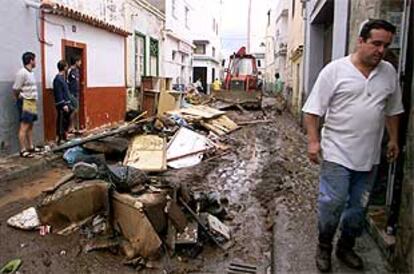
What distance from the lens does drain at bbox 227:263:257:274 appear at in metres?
4.00

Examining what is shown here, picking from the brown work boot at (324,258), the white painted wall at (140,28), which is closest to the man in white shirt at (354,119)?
the brown work boot at (324,258)

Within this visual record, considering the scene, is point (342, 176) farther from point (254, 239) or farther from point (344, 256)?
point (254, 239)

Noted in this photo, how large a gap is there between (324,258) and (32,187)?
4.80 meters

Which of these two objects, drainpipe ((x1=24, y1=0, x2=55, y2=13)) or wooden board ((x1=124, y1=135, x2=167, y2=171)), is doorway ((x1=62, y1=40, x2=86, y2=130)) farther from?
wooden board ((x1=124, y1=135, x2=167, y2=171))

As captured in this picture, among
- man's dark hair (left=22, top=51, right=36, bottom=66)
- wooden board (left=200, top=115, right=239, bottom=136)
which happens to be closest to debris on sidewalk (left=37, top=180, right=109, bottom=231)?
man's dark hair (left=22, top=51, right=36, bottom=66)

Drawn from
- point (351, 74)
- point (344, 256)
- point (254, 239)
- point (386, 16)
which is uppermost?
point (386, 16)

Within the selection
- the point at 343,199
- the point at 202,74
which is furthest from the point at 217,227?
the point at 202,74

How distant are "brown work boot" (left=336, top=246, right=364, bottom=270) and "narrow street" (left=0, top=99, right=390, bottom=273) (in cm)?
6

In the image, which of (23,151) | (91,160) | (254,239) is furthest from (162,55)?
(254,239)

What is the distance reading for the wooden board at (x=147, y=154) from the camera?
7.70 m

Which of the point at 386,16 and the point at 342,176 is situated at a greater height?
the point at 386,16

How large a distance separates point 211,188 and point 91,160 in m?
1.89

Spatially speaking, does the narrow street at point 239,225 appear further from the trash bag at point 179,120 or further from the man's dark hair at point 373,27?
the trash bag at point 179,120

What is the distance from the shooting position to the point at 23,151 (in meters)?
8.11
